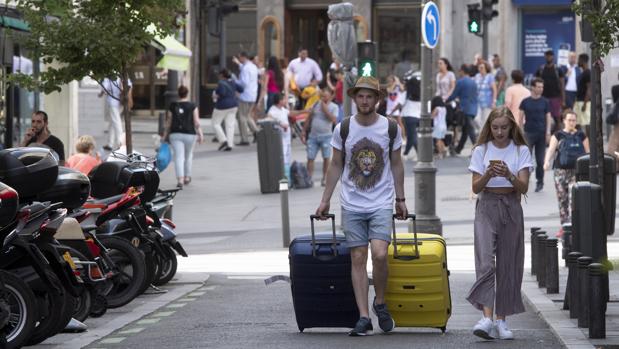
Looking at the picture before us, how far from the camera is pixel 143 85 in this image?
44906 millimetres

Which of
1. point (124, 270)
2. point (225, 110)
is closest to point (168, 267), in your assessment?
point (124, 270)

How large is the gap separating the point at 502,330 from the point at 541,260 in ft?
10.7

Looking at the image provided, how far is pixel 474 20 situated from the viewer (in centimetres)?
3559

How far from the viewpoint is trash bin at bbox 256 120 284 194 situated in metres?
27.0

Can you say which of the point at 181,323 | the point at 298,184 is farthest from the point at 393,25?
the point at 181,323

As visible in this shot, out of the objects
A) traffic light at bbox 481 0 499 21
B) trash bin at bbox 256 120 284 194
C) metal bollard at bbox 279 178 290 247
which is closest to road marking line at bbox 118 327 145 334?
metal bollard at bbox 279 178 290 247

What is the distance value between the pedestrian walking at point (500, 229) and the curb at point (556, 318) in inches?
15.0

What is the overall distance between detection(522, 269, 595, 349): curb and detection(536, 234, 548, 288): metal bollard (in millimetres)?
78

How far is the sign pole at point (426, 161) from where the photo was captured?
66.4 ft

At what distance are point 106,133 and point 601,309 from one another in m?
27.9

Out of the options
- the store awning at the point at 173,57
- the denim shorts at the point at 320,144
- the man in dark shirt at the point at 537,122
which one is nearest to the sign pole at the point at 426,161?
the man in dark shirt at the point at 537,122

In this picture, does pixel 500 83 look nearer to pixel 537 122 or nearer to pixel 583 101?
pixel 583 101

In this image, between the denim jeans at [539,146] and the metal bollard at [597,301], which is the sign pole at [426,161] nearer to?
the denim jeans at [539,146]

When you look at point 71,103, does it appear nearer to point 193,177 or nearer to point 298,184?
point 193,177
